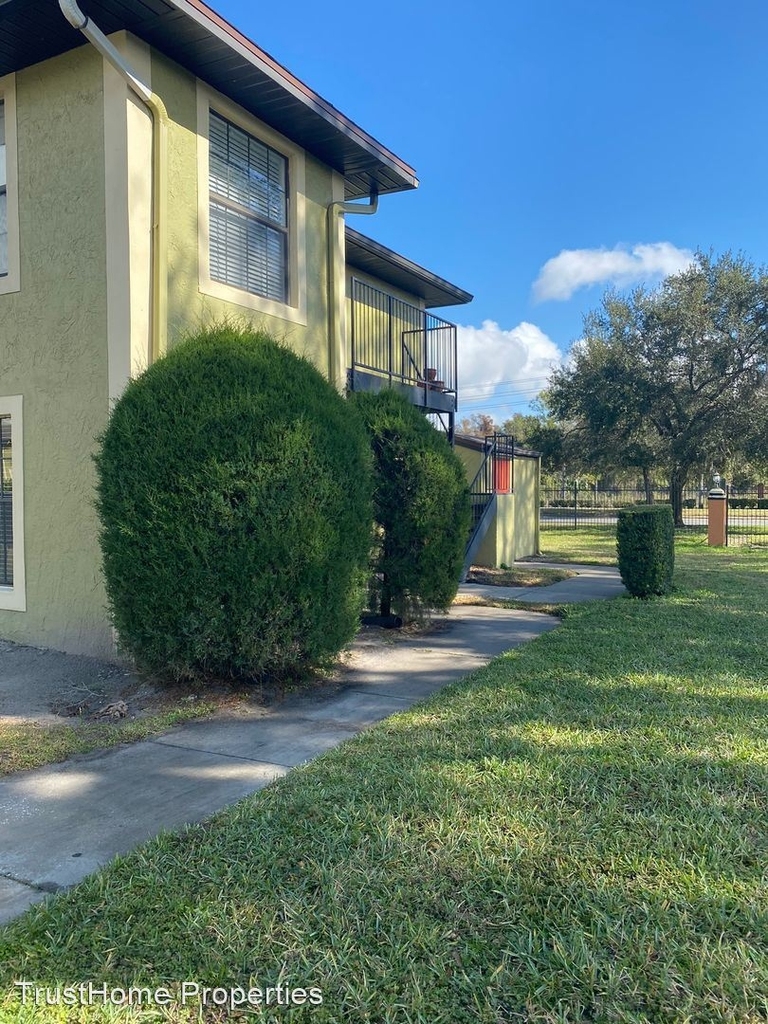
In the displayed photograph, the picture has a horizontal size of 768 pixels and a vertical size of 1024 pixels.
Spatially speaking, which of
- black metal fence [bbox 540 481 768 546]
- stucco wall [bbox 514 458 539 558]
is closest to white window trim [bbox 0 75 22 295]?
stucco wall [bbox 514 458 539 558]

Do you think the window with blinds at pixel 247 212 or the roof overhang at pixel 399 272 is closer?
the window with blinds at pixel 247 212

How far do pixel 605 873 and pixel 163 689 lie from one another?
12.1ft

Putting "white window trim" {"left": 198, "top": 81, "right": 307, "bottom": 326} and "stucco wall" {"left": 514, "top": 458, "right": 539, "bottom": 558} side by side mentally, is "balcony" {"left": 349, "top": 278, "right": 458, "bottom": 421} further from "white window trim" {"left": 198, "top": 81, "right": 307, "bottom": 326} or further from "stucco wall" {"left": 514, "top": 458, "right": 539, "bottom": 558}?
"stucco wall" {"left": 514, "top": 458, "right": 539, "bottom": 558}

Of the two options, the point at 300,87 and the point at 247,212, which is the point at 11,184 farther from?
the point at 300,87

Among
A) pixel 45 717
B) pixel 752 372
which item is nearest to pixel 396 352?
pixel 45 717

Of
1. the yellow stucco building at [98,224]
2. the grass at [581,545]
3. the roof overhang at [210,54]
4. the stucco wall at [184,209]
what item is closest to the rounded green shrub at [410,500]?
the stucco wall at [184,209]

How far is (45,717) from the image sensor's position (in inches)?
198

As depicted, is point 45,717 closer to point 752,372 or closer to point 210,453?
point 210,453

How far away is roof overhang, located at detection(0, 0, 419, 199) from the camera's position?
223 inches

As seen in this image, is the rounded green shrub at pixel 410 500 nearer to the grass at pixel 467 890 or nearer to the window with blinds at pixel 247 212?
the window with blinds at pixel 247 212

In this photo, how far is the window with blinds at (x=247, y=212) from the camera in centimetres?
711

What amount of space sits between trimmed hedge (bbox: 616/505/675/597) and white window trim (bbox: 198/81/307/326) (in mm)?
5107

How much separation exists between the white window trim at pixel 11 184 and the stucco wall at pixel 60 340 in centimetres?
7

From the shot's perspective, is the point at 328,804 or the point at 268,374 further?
the point at 268,374
